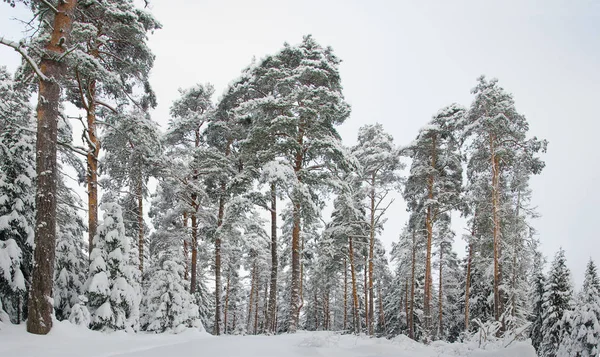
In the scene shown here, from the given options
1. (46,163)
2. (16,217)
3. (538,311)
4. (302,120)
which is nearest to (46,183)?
(46,163)

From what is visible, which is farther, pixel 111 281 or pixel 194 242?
pixel 194 242

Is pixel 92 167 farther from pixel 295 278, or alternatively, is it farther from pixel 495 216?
pixel 495 216

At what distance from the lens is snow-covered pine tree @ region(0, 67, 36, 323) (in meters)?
7.61

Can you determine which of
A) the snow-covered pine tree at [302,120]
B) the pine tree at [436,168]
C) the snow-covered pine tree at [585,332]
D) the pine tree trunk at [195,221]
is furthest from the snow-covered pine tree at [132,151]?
the snow-covered pine tree at [585,332]

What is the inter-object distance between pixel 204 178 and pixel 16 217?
401 inches

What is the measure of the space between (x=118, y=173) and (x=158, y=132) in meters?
3.89

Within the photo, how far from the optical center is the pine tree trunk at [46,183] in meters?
6.57

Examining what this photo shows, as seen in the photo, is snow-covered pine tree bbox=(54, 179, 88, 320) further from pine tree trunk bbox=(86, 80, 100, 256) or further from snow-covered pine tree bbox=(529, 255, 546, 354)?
snow-covered pine tree bbox=(529, 255, 546, 354)

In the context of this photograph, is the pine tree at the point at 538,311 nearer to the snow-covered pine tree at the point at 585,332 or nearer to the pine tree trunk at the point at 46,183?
the snow-covered pine tree at the point at 585,332

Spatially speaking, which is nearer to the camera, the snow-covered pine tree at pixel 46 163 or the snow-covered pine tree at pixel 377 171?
the snow-covered pine tree at pixel 46 163

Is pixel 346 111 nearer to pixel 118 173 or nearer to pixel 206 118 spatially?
pixel 206 118

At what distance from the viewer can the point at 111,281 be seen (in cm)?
916

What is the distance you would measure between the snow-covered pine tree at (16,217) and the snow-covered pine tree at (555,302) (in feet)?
85.9

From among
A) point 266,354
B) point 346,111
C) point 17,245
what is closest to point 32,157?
point 17,245
